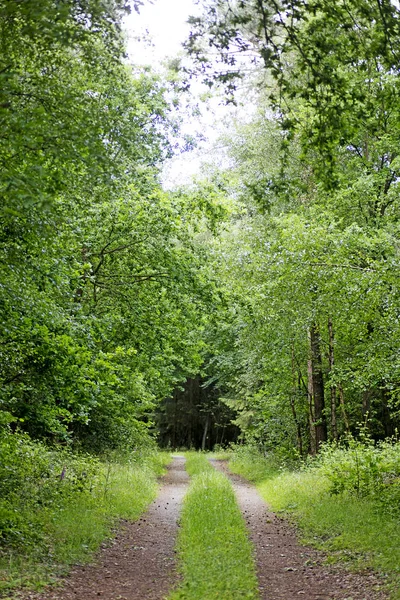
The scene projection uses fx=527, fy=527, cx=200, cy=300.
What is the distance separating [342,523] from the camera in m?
9.32

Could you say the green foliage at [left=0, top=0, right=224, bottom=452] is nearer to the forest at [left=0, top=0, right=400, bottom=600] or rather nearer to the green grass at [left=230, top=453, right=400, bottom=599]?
the forest at [left=0, top=0, right=400, bottom=600]

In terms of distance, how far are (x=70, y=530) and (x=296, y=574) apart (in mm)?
3611

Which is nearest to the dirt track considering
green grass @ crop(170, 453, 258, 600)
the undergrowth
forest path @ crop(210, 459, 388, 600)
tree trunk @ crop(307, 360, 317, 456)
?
forest path @ crop(210, 459, 388, 600)

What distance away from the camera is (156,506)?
13.0 meters

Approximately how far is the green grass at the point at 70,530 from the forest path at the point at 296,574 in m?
2.63

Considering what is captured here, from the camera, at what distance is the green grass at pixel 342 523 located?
7461 mm

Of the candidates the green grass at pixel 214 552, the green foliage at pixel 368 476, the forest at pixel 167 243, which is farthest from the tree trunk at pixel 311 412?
the green grass at pixel 214 552

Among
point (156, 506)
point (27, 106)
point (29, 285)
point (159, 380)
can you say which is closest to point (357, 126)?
point (27, 106)

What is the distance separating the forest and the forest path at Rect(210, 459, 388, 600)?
5.93ft

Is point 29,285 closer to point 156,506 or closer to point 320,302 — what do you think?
point 320,302

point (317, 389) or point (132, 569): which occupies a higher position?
point (317, 389)

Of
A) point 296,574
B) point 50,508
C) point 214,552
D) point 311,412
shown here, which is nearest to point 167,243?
point 50,508

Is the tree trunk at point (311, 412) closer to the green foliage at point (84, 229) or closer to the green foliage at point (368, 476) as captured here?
the green foliage at point (84, 229)

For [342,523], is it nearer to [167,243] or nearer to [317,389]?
[167,243]
